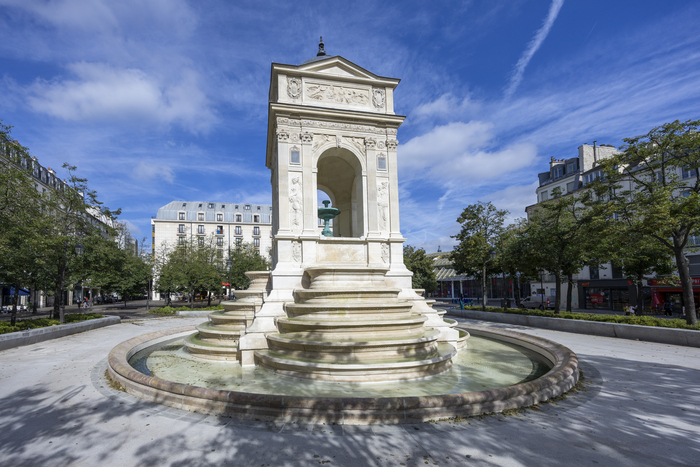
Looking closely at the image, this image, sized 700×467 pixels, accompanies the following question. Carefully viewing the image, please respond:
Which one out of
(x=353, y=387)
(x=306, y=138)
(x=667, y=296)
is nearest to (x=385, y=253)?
(x=306, y=138)

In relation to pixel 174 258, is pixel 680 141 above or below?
above

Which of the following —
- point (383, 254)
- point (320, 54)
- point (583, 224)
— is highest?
point (320, 54)

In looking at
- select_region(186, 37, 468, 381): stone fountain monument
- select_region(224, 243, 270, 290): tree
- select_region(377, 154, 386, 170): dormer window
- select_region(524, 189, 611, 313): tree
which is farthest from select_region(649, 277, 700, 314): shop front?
select_region(224, 243, 270, 290): tree

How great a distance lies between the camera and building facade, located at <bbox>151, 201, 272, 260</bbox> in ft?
245

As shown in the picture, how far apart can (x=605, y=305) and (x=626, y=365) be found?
3446 cm

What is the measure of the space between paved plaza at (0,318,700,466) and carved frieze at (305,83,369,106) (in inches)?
542

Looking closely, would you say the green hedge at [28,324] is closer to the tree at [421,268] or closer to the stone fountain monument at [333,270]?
the stone fountain monument at [333,270]

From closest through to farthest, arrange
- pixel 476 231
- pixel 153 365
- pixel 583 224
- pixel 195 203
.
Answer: pixel 153 365 < pixel 583 224 < pixel 476 231 < pixel 195 203

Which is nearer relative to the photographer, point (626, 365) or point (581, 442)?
point (581, 442)

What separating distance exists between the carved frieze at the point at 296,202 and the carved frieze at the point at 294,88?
3.93 meters

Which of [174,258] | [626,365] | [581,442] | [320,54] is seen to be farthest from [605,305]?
[174,258]

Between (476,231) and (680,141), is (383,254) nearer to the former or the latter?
(680,141)

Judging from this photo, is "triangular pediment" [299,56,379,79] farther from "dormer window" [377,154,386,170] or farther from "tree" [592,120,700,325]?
"tree" [592,120,700,325]

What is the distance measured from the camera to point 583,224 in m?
19.6
